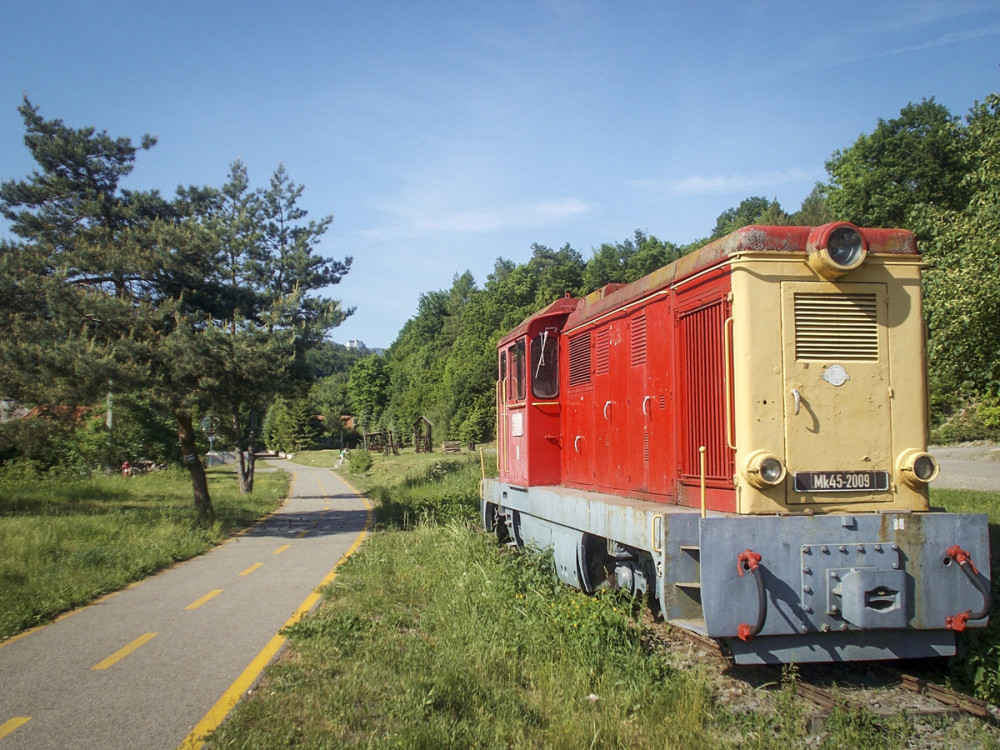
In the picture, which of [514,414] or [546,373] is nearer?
[546,373]

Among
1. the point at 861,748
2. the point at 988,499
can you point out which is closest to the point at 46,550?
the point at 861,748

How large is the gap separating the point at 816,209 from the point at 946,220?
48820 millimetres

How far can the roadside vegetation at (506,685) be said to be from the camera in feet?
13.8

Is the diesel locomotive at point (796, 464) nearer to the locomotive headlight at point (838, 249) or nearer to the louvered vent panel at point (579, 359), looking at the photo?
the locomotive headlight at point (838, 249)

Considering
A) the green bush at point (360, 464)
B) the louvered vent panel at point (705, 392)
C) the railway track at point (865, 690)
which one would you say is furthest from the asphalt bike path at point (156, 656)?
the green bush at point (360, 464)

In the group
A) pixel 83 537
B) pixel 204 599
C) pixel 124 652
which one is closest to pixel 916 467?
pixel 124 652

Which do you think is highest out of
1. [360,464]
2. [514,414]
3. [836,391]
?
[836,391]

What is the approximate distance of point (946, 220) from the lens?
50.4 ft

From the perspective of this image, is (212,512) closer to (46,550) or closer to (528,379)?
(46,550)

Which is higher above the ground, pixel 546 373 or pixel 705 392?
pixel 546 373

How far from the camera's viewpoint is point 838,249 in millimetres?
5328

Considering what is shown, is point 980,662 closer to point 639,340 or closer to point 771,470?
point 771,470

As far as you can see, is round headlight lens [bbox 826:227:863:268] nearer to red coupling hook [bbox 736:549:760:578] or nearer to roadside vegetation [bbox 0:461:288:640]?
red coupling hook [bbox 736:549:760:578]

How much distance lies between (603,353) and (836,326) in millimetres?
2831
